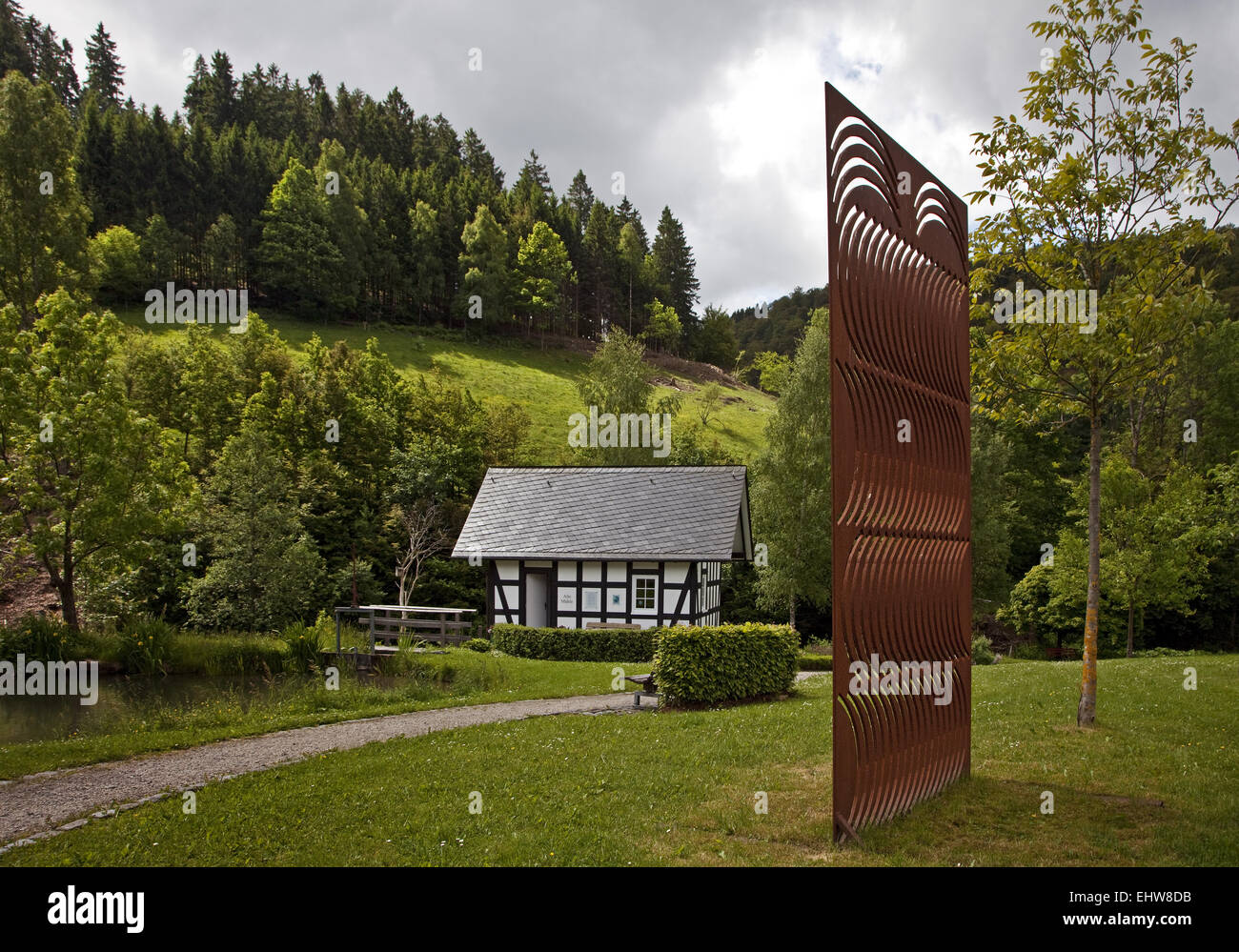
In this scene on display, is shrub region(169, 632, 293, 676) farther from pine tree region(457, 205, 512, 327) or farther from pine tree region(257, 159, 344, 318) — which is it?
pine tree region(457, 205, 512, 327)

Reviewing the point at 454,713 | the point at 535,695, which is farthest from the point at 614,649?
the point at 454,713

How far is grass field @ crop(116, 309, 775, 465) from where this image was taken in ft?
135

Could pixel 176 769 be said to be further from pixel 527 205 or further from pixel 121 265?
pixel 527 205

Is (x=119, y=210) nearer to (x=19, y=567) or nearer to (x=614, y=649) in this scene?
(x=19, y=567)

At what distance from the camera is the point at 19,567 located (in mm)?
23500

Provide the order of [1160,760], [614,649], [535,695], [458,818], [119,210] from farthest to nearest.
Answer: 1. [119,210]
2. [614,649]
3. [535,695]
4. [1160,760]
5. [458,818]

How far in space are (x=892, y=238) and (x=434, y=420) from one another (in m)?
27.1

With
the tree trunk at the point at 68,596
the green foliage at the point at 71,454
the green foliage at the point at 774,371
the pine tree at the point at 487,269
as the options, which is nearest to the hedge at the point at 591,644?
the green foliage at the point at 71,454

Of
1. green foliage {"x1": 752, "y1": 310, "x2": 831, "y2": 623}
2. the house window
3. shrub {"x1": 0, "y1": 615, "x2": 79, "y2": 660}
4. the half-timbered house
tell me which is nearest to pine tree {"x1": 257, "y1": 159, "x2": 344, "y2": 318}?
the half-timbered house

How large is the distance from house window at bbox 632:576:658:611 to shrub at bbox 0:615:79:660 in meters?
12.6

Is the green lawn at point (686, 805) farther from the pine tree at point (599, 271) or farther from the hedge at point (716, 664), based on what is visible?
the pine tree at point (599, 271)

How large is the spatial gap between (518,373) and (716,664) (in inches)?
1465

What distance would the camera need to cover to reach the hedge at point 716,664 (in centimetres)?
1232

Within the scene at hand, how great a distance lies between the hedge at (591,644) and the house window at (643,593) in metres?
2.33
